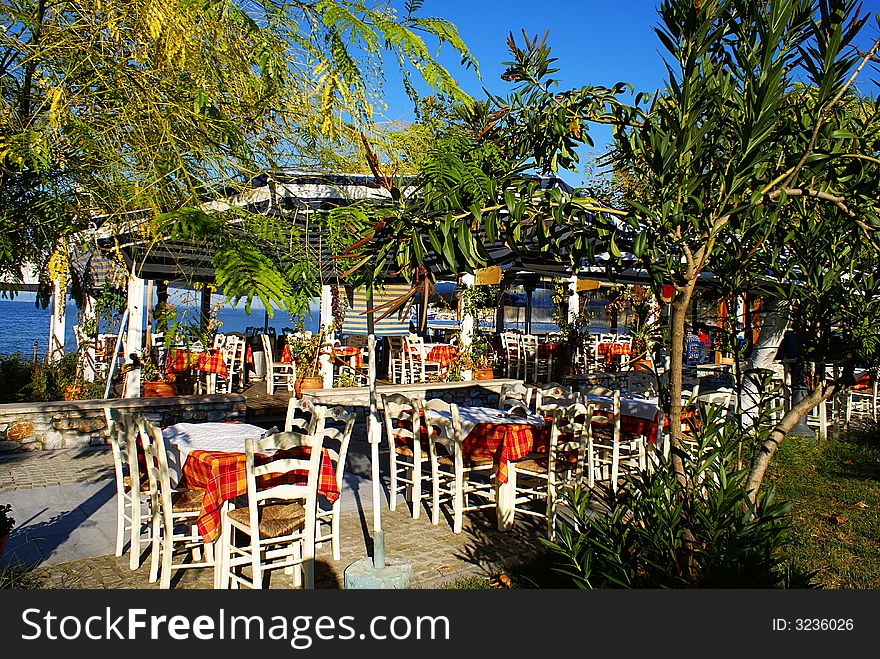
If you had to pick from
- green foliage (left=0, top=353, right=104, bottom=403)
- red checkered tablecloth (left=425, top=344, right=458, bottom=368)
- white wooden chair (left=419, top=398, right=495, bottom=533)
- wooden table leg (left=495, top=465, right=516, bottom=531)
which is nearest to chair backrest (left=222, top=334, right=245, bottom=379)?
green foliage (left=0, top=353, right=104, bottom=403)

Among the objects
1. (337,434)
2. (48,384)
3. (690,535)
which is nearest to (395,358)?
(48,384)

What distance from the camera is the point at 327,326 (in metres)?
10.6

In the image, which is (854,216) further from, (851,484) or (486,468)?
(851,484)

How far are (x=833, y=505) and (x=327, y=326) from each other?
7.03 m

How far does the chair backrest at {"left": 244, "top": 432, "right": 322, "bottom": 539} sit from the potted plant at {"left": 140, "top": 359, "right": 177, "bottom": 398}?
5.70 m

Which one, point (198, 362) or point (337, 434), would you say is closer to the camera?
point (337, 434)

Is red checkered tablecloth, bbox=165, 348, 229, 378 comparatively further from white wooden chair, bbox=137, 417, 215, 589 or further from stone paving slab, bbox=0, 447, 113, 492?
white wooden chair, bbox=137, 417, 215, 589

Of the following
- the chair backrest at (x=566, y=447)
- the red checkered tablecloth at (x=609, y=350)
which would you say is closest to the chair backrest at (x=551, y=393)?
the chair backrest at (x=566, y=447)

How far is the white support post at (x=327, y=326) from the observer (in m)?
10.3

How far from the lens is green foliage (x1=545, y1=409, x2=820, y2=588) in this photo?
3062 millimetres

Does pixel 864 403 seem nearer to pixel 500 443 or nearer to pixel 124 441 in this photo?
pixel 500 443

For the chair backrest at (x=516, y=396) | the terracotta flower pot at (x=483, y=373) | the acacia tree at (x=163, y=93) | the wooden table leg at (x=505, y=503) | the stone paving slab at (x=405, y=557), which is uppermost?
the acacia tree at (x=163, y=93)

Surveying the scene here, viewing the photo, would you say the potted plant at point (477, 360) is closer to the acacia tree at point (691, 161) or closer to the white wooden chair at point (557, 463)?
the white wooden chair at point (557, 463)

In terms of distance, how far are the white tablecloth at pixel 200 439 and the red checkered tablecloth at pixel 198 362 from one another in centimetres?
502
